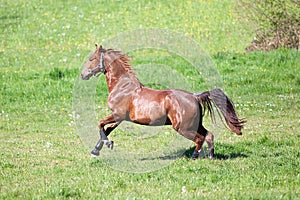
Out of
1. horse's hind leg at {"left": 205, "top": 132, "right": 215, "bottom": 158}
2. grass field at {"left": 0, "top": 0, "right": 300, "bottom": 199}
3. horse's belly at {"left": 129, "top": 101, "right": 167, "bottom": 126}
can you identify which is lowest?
grass field at {"left": 0, "top": 0, "right": 300, "bottom": 199}

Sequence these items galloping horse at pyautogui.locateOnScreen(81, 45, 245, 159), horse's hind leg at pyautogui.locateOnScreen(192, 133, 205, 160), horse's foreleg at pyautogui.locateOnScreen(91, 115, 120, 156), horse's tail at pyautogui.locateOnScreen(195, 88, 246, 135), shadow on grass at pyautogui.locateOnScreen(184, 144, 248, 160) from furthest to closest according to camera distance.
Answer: shadow on grass at pyautogui.locateOnScreen(184, 144, 248, 160)
horse's foreleg at pyautogui.locateOnScreen(91, 115, 120, 156)
horse's tail at pyautogui.locateOnScreen(195, 88, 246, 135)
horse's hind leg at pyautogui.locateOnScreen(192, 133, 205, 160)
galloping horse at pyautogui.locateOnScreen(81, 45, 245, 159)

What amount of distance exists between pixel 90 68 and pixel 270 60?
10418mm

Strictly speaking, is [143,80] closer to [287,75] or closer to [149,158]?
[287,75]

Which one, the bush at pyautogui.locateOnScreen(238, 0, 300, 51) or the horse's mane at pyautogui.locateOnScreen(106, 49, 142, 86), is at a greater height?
the horse's mane at pyautogui.locateOnScreen(106, 49, 142, 86)

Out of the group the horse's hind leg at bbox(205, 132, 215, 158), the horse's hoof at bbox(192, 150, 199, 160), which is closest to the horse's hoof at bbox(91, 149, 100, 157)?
the horse's hoof at bbox(192, 150, 199, 160)

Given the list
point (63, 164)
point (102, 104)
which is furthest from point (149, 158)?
point (102, 104)

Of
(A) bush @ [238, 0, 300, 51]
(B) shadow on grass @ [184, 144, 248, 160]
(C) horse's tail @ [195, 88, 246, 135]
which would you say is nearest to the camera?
(C) horse's tail @ [195, 88, 246, 135]

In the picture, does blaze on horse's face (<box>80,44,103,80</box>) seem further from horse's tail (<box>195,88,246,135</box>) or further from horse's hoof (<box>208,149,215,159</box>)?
horse's hoof (<box>208,149,215,159</box>)

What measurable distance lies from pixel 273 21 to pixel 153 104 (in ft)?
41.4

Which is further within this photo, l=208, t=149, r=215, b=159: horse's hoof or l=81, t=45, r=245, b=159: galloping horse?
l=208, t=149, r=215, b=159: horse's hoof

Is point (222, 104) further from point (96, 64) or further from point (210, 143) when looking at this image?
point (96, 64)

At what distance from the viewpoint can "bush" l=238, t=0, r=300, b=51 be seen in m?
20.4

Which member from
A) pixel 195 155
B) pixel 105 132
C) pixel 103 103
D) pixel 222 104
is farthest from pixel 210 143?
pixel 103 103

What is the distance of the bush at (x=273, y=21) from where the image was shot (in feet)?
66.9
